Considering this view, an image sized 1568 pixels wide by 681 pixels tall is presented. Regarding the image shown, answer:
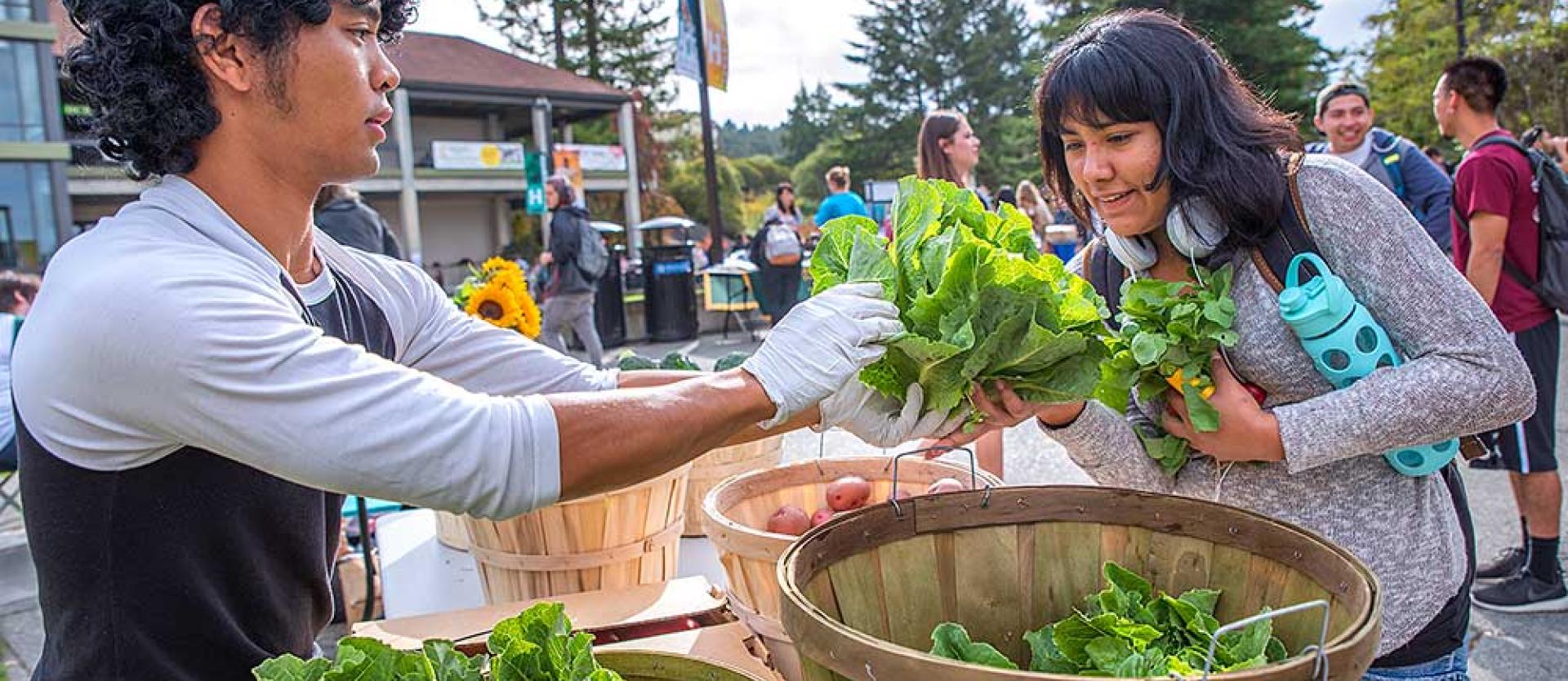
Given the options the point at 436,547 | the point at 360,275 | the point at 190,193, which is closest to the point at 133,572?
the point at 190,193

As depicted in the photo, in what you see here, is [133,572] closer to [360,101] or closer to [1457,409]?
[360,101]

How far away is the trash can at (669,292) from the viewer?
15047mm

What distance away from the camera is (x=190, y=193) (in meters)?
1.65

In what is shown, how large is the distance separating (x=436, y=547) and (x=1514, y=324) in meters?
4.39

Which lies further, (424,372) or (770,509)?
(770,509)

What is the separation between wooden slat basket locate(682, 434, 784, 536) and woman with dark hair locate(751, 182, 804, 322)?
8851 millimetres

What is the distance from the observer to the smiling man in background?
212 inches

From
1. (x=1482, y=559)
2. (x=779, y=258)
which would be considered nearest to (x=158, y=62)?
(x=1482, y=559)

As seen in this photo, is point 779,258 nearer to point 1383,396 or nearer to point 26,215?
point 1383,396

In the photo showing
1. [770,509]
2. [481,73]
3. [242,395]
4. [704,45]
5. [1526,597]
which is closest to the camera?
[242,395]

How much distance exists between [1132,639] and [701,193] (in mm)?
51695

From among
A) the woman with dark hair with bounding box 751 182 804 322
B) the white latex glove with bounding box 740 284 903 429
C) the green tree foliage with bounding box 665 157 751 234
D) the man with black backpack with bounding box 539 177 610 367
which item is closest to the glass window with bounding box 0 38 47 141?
the woman with dark hair with bounding box 751 182 804 322

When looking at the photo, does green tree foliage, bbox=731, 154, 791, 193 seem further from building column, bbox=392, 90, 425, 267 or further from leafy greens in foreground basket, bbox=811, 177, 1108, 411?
leafy greens in foreground basket, bbox=811, 177, 1108, 411

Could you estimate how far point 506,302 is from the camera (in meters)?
4.79
